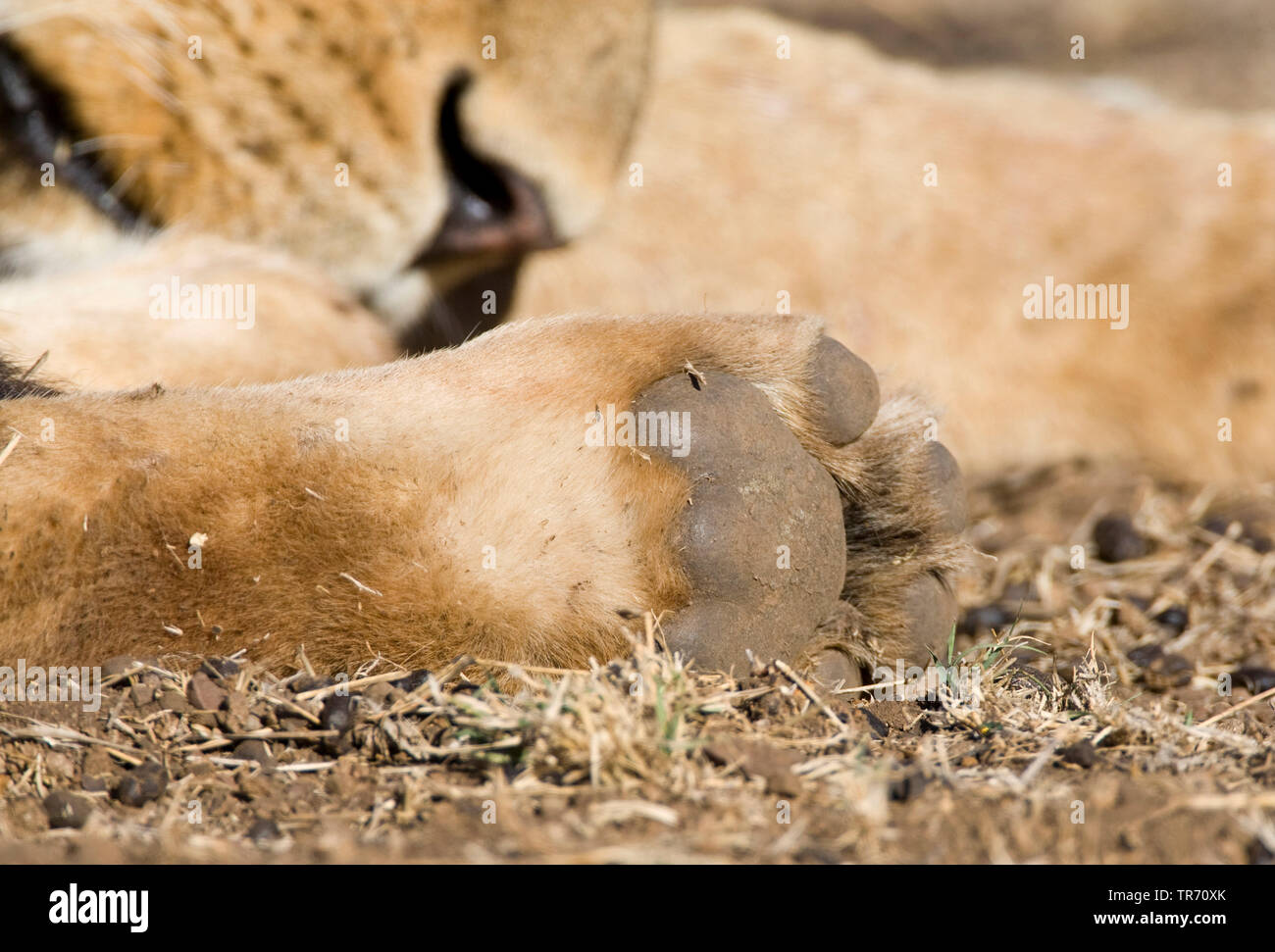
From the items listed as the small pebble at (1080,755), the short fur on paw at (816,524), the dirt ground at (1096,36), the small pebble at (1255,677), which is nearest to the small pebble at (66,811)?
the short fur on paw at (816,524)

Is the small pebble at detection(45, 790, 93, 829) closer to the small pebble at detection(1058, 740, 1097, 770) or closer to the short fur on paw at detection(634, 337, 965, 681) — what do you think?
the short fur on paw at detection(634, 337, 965, 681)

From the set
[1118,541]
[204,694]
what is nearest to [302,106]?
[204,694]

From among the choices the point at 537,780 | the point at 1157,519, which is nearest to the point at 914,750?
the point at 537,780

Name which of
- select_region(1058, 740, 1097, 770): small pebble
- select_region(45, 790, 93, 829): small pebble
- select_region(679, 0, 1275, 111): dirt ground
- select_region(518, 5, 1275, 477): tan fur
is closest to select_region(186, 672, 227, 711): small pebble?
select_region(45, 790, 93, 829): small pebble

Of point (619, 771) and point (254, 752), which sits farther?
point (254, 752)

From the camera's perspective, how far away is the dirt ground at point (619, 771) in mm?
1105

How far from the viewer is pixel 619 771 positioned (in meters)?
1.18

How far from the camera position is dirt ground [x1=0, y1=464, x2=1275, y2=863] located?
1.11 meters

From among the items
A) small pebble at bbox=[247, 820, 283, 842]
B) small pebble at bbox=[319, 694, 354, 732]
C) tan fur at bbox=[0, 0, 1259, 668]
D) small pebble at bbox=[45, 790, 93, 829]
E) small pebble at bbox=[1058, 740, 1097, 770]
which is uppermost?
tan fur at bbox=[0, 0, 1259, 668]

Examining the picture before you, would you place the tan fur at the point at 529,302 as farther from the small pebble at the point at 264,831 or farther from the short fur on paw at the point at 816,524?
the small pebble at the point at 264,831

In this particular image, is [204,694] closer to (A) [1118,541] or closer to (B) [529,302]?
(B) [529,302]

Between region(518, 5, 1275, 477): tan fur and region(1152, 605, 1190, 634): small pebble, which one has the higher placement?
region(518, 5, 1275, 477): tan fur

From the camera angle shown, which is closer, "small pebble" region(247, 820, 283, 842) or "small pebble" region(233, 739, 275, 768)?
"small pebble" region(247, 820, 283, 842)

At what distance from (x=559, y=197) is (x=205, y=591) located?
960 mm
